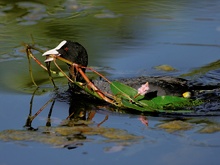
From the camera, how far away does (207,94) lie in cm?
616

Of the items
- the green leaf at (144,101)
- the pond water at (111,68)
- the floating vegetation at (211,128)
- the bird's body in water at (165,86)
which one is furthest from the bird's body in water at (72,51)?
the floating vegetation at (211,128)

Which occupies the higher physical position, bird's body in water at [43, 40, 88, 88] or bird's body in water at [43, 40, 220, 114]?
bird's body in water at [43, 40, 88, 88]

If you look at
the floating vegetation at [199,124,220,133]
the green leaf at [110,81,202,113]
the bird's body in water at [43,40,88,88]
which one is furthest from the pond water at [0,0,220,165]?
the bird's body in water at [43,40,88,88]

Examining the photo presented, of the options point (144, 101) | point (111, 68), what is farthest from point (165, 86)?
point (111, 68)

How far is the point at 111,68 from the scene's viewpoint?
691cm

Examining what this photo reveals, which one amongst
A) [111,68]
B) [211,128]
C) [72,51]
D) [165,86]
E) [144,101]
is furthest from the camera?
[111,68]

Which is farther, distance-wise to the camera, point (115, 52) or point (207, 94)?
point (115, 52)

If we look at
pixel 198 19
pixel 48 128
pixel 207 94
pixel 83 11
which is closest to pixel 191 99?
pixel 207 94

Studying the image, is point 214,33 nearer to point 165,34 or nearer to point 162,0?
point 165,34

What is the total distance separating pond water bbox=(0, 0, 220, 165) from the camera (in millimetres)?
4559

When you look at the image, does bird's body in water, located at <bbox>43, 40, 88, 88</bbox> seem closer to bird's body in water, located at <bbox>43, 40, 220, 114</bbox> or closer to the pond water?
bird's body in water, located at <bbox>43, 40, 220, 114</bbox>

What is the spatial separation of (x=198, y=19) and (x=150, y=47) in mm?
1254

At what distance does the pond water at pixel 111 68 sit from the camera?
4.56 meters

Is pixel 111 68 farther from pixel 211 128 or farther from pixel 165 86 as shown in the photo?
pixel 211 128
